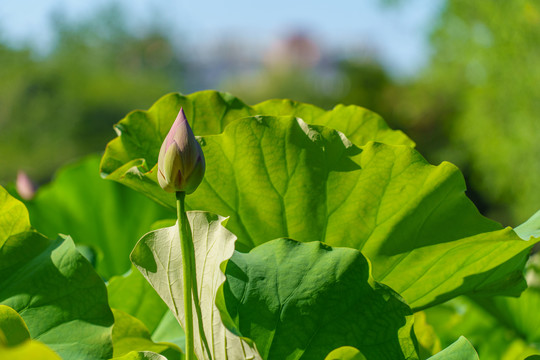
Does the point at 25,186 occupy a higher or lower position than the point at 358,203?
lower

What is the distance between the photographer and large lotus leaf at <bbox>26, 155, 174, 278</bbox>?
0.57 metres

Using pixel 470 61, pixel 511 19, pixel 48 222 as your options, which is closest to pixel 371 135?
pixel 48 222

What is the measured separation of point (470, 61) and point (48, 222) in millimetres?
7820

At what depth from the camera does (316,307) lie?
27 cm

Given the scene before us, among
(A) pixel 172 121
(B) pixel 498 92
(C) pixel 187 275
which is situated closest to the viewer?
(C) pixel 187 275

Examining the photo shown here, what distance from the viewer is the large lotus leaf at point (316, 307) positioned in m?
0.27

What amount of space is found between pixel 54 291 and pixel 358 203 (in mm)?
165

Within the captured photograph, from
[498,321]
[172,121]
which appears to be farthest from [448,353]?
[498,321]

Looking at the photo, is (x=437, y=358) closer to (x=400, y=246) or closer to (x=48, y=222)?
(x=400, y=246)

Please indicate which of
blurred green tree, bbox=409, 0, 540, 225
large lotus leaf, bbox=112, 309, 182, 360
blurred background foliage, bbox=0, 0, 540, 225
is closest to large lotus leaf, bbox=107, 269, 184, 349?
large lotus leaf, bbox=112, 309, 182, 360

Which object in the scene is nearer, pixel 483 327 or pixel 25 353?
pixel 25 353

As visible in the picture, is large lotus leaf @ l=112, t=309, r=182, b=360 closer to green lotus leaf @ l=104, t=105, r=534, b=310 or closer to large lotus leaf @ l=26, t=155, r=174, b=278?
green lotus leaf @ l=104, t=105, r=534, b=310

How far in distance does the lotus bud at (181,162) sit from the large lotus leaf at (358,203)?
0.19 feet

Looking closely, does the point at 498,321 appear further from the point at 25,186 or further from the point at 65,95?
the point at 65,95
